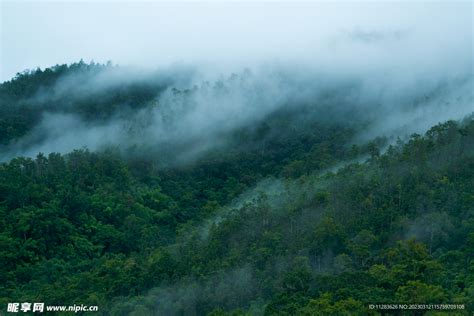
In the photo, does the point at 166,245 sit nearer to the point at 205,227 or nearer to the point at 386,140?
the point at 205,227

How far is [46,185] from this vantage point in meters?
47.4

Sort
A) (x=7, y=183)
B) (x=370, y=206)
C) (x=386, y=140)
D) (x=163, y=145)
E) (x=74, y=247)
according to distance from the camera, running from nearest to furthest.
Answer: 1. (x=370, y=206)
2. (x=74, y=247)
3. (x=7, y=183)
4. (x=386, y=140)
5. (x=163, y=145)

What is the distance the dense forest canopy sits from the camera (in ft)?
111

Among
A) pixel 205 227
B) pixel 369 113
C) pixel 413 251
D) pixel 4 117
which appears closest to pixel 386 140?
pixel 369 113

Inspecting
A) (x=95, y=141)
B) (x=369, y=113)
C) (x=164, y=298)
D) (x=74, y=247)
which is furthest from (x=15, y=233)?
(x=369, y=113)

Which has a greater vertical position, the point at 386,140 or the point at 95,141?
the point at 95,141

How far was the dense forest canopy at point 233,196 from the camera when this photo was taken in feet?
111

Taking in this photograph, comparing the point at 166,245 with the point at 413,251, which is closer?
the point at 413,251

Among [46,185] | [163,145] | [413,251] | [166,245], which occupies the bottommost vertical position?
[413,251]

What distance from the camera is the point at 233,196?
51438 mm

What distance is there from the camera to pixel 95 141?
5919cm

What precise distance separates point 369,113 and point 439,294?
3598cm

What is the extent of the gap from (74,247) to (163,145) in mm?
17095

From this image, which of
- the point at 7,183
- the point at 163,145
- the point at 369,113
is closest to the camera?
the point at 7,183
